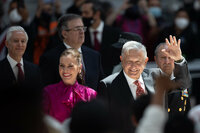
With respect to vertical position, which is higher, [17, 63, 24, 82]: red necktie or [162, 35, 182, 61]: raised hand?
[162, 35, 182, 61]: raised hand

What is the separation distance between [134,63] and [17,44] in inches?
53.5

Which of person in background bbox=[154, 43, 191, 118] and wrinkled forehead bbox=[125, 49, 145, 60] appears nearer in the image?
wrinkled forehead bbox=[125, 49, 145, 60]

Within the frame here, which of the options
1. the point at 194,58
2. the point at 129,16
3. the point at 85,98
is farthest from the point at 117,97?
the point at 194,58

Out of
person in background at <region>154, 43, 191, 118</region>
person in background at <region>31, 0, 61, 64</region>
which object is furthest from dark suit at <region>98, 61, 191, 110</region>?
person in background at <region>31, 0, 61, 64</region>

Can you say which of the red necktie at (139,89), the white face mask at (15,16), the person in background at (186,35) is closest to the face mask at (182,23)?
the person in background at (186,35)

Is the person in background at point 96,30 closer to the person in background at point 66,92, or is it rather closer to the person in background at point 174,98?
the person in background at point 174,98

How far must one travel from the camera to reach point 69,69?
5098 mm

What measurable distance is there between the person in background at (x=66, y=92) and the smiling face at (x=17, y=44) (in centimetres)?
69

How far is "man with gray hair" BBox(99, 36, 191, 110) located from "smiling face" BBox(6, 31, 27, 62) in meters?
1.02

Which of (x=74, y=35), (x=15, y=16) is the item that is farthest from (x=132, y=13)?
(x=74, y=35)

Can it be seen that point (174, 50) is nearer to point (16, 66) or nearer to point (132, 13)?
point (16, 66)

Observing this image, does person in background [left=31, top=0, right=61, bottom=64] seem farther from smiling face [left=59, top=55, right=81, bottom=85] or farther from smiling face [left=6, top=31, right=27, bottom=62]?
smiling face [left=59, top=55, right=81, bottom=85]

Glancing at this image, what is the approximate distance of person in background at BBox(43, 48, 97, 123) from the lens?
4.86 m

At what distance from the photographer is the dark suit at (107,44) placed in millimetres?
7320
